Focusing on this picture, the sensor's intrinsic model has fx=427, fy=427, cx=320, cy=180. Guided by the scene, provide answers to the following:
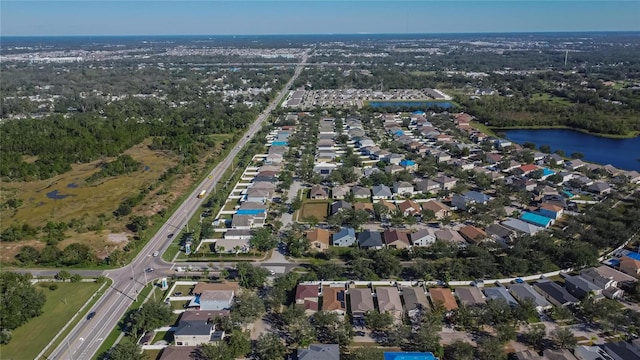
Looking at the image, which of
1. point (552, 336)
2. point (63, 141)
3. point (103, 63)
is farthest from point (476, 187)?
point (103, 63)

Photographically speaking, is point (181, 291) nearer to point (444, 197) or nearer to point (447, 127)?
point (444, 197)

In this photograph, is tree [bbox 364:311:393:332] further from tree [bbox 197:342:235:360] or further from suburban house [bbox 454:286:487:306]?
tree [bbox 197:342:235:360]

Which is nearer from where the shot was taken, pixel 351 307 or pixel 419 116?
pixel 351 307

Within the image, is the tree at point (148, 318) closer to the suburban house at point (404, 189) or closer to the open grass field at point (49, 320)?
the open grass field at point (49, 320)

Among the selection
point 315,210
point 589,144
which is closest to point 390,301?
point 315,210

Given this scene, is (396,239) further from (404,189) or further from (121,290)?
(121,290)

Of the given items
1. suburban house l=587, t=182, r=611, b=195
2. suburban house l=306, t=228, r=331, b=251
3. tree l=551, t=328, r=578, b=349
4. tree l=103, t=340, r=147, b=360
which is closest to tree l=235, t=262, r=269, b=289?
suburban house l=306, t=228, r=331, b=251

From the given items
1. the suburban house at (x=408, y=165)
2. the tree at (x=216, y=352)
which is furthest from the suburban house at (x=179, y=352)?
the suburban house at (x=408, y=165)
